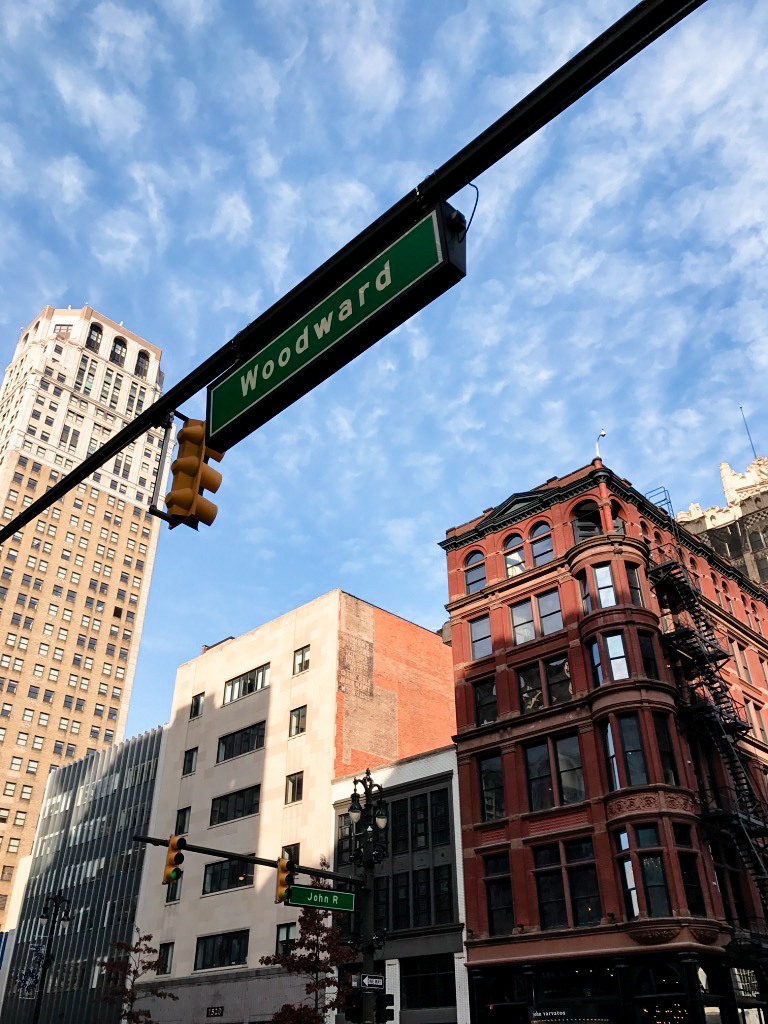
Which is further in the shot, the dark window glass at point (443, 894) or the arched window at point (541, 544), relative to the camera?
the arched window at point (541, 544)

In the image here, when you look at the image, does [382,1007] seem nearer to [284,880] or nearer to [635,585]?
[284,880]

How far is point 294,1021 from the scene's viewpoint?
36.7m

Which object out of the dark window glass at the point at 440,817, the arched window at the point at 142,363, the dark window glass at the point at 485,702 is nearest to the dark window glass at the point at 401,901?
the dark window glass at the point at 440,817

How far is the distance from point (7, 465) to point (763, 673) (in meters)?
115

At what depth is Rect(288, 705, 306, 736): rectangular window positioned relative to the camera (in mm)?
51625

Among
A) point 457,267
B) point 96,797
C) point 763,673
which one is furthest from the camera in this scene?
point 96,797

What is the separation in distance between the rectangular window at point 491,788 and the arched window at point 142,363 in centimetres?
13979

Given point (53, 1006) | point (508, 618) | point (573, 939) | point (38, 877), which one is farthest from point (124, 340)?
point (573, 939)

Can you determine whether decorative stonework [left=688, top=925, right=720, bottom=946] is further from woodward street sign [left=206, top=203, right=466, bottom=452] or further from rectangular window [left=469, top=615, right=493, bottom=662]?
woodward street sign [left=206, top=203, right=466, bottom=452]

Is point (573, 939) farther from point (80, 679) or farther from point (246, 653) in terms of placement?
point (80, 679)

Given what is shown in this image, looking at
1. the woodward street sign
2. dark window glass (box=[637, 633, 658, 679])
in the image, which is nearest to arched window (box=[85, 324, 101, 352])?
dark window glass (box=[637, 633, 658, 679])

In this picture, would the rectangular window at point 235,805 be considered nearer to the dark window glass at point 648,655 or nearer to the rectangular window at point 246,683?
the rectangular window at point 246,683

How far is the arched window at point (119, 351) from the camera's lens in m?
163

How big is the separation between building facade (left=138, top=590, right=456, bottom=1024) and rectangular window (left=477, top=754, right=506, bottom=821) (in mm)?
10673
